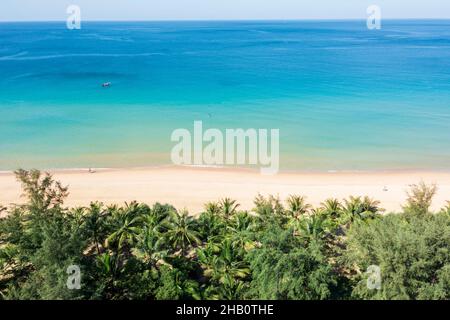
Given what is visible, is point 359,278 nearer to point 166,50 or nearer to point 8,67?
point 8,67

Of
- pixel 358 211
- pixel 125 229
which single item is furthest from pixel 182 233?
pixel 358 211

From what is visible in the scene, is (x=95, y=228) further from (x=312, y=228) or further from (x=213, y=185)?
(x=213, y=185)

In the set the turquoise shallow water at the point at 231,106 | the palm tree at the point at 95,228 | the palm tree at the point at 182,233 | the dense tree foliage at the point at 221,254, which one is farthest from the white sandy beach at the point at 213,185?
the palm tree at the point at 95,228

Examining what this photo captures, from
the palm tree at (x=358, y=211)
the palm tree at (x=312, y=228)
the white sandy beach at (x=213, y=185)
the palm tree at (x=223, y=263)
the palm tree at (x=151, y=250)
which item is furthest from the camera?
the white sandy beach at (x=213, y=185)

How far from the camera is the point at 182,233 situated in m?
17.8

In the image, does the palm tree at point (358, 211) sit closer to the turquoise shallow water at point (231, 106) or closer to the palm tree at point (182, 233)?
the palm tree at point (182, 233)

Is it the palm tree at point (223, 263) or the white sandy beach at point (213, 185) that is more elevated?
the white sandy beach at point (213, 185)

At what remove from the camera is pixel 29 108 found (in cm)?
4988

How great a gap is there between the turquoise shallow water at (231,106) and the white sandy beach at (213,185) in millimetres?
2769

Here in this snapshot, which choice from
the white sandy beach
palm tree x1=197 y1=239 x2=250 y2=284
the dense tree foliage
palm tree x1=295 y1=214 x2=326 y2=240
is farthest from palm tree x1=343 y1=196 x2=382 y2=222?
palm tree x1=197 y1=239 x2=250 y2=284

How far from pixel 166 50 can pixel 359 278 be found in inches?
3905

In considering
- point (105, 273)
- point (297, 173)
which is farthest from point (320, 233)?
point (297, 173)

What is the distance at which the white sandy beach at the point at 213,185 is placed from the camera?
85.7 ft
